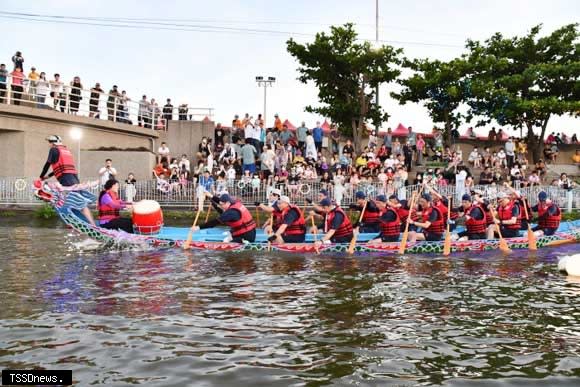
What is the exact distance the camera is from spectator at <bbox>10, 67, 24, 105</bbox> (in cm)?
2511

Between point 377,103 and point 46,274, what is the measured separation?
24.9 meters

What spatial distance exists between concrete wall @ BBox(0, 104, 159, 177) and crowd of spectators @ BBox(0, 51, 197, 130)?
0.50 meters

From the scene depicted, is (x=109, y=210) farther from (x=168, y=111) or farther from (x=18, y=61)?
(x=168, y=111)

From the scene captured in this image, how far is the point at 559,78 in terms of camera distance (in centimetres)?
3369

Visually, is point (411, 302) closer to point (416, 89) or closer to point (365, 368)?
point (365, 368)

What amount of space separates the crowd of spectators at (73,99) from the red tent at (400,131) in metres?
11.6

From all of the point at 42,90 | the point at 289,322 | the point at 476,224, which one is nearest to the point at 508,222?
the point at 476,224

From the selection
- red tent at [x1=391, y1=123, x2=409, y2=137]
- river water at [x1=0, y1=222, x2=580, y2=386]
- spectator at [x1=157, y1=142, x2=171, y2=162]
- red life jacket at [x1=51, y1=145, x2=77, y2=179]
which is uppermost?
red tent at [x1=391, y1=123, x2=409, y2=137]

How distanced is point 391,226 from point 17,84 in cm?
1752

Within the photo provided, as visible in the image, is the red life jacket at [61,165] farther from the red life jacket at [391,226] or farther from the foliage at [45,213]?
the foliage at [45,213]

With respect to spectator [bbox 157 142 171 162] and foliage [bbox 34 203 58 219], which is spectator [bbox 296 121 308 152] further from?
foliage [bbox 34 203 58 219]

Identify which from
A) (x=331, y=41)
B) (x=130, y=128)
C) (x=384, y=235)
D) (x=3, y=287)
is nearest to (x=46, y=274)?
(x=3, y=287)

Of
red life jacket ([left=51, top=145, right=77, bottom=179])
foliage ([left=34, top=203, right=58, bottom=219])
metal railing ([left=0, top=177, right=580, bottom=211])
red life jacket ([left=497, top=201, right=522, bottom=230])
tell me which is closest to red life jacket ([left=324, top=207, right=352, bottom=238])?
red life jacket ([left=497, top=201, right=522, bottom=230])

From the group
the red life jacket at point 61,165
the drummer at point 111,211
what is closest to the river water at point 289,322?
the drummer at point 111,211
